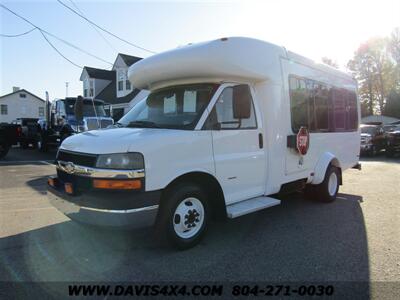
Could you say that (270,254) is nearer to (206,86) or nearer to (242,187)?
(242,187)

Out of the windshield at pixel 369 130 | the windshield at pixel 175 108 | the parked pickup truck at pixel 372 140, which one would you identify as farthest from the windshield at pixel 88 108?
the windshield at pixel 369 130

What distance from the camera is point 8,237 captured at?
5.05 m

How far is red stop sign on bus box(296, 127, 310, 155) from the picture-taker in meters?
6.07

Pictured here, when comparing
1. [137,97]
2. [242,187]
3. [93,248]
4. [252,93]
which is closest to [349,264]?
[242,187]

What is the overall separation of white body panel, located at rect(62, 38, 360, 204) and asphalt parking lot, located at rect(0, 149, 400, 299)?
0.69m

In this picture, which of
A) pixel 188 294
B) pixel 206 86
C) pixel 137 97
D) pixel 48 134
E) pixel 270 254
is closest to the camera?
pixel 188 294

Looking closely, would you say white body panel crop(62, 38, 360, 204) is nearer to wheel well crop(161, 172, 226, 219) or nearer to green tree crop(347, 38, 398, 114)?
wheel well crop(161, 172, 226, 219)

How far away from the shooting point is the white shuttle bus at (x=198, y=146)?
397 cm

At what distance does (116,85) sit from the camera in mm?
30734

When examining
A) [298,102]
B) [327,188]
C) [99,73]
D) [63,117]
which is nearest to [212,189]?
[298,102]

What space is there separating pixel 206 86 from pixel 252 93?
0.84 metres

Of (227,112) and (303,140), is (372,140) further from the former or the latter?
(227,112)

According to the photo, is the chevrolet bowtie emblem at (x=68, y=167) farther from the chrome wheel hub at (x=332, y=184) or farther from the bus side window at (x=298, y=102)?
the chrome wheel hub at (x=332, y=184)

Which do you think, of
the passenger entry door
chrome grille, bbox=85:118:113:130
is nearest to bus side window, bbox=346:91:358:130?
the passenger entry door
